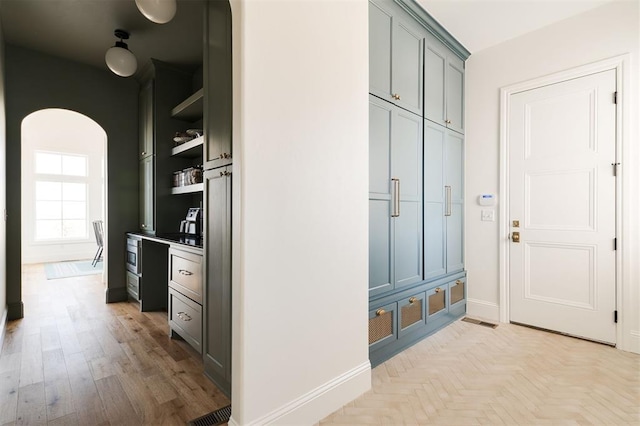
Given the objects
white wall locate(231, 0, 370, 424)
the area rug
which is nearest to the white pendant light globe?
white wall locate(231, 0, 370, 424)

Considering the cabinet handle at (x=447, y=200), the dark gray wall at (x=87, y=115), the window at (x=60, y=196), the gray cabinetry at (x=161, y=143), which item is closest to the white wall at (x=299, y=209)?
the cabinet handle at (x=447, y=200)

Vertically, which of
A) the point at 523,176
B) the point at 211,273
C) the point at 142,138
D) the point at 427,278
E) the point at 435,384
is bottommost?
the point at 435,384

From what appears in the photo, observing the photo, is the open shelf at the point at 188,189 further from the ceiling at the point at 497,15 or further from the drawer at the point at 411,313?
the ceiling at the point at 497,15

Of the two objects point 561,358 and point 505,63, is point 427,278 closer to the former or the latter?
point 561,358

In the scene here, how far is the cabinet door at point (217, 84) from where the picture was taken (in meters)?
1.88

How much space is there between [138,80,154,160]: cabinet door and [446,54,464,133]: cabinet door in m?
3.21

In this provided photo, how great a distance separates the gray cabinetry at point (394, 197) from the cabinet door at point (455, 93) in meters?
0.67

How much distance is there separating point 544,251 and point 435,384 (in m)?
1.79

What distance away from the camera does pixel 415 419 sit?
171 centimetres

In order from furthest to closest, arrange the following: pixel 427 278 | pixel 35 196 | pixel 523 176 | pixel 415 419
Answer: pixel 35 196, pixel 523 176, pixel 427 278, pixel 415 419

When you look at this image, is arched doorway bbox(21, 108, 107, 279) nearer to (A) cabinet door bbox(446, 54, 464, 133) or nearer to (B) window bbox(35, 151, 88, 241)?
(B) window bbox(35, 151, 88, 241)

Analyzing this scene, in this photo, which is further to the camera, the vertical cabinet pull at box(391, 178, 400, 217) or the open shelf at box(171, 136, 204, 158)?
the open shelf at box(171, 136, 204, 158)

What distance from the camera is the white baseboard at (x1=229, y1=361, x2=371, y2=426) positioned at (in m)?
1.57

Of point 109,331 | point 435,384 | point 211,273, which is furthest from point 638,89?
point 109,331
